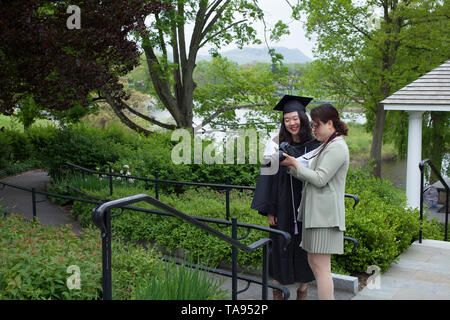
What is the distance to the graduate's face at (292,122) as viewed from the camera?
3.61 metres

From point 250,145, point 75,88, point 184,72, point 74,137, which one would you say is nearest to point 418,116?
point 250,145

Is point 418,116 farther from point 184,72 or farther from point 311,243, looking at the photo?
point 184,72

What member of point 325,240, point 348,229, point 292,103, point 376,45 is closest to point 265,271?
point 325,240

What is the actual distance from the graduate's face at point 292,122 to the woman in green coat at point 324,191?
0.23 meters

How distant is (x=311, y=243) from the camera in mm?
3312

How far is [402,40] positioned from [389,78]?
5.49ft

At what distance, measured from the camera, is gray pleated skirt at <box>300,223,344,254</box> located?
10.8 ft

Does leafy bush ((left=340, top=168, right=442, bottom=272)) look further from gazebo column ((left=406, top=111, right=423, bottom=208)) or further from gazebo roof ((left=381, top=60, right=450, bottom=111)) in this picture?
gazebo roof ((left=381, top=60, right=450, bottom=111))

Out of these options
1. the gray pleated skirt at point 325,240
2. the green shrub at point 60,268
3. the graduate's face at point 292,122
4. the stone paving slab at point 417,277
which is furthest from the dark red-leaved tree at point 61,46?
the stone paving slab at point 417,277

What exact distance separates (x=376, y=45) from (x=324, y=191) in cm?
1849

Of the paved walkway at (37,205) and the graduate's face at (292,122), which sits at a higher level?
the graduate's face at (292,122)

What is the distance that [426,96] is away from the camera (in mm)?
9516

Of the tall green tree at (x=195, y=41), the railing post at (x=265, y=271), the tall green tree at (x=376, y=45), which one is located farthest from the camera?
the tall green tree at (x=376, y=45)

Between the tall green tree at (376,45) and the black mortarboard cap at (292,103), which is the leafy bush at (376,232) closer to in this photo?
the black mortarboard cap at (292,103)
